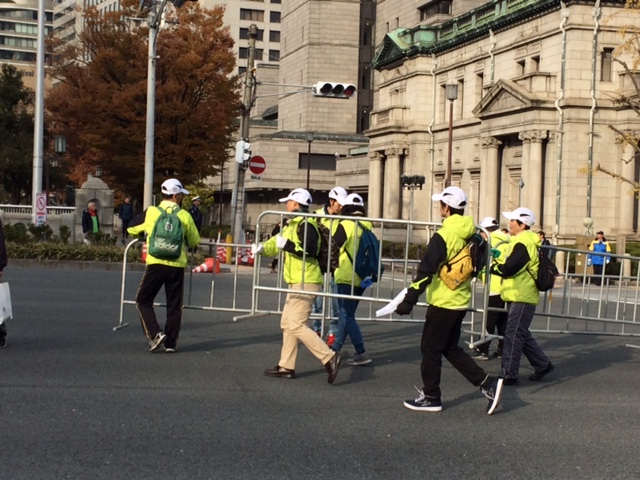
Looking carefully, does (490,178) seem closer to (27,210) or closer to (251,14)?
(27,210)

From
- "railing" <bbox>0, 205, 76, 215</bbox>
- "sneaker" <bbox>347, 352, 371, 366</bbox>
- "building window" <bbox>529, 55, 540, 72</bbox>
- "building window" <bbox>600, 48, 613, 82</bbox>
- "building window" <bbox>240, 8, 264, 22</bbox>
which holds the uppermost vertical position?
"building window" <bbox>240, 8, 264, 22</bbox>

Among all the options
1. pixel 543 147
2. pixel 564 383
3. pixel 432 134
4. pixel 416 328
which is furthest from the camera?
pixel 432 134

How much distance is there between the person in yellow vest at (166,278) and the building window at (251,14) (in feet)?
356

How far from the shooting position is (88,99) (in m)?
42.2

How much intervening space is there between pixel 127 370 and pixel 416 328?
6179mm

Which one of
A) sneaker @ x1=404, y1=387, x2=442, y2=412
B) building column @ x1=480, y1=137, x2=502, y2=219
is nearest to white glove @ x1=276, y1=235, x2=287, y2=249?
sneaker @ x1=404, y1=387, x2=442, y2=412

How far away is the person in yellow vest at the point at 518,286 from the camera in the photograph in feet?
34.0

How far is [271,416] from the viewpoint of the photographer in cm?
837

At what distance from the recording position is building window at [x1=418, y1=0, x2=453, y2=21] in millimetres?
67625

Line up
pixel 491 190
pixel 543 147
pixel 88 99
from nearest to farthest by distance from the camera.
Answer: pixel 88 99 < pixel 543 147 < pixel 491 190

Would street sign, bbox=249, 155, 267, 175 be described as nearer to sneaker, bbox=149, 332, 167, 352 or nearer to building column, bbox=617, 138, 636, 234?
sneaker, bbox=149, 332, 167, 352

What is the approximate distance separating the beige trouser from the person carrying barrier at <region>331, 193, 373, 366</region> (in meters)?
1.00

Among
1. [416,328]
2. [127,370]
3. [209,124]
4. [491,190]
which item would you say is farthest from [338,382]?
[491,190]

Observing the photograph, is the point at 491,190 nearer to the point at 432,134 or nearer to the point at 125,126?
the point at 432,134
